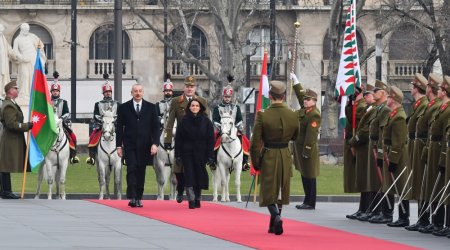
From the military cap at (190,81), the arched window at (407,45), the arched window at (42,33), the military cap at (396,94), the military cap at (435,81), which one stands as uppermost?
the arched window at (42,33)

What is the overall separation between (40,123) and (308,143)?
597cm

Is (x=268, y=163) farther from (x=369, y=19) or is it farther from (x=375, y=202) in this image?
(x=369, y=19)

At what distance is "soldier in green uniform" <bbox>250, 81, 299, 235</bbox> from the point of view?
22.5 metres

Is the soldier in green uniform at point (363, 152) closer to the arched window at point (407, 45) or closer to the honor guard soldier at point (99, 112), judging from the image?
the honor guard soldier at point (99, 112)

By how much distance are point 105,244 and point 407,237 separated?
179 inches

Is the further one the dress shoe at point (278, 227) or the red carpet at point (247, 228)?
the dress shoe at point (278, 227)

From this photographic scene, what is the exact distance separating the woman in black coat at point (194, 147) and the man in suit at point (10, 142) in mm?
3408

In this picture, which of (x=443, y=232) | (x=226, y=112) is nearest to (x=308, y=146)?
(x=226, y=112)

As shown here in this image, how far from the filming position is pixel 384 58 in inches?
3332

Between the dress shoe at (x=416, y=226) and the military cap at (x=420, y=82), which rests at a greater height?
the military cap at (x=420, y=82)

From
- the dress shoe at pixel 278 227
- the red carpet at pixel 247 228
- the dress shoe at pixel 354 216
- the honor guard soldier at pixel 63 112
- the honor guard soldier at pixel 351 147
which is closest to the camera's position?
the red carpet at pixel 247 228

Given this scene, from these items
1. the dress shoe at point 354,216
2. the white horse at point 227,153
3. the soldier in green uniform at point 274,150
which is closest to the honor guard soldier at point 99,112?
the white horse at point 227,153

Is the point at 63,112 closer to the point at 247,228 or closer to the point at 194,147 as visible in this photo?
the point at 194,147

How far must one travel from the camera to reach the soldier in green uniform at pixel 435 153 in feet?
73.8
